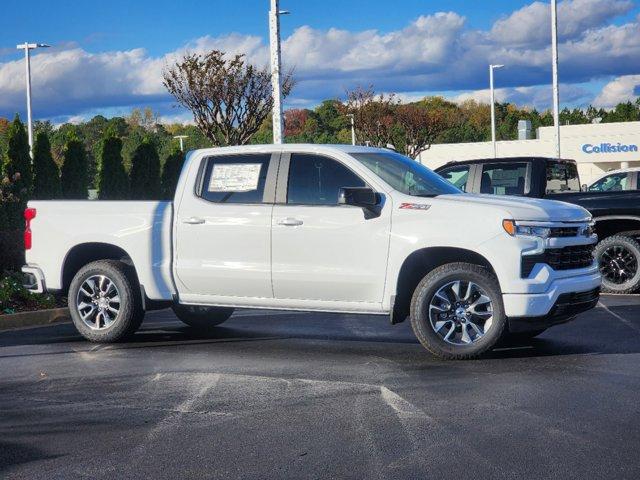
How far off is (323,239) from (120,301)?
2519 millimetres

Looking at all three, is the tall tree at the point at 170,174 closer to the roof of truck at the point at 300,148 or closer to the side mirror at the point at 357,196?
the roof of truck at the point at 300,148

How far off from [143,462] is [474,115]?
116 metres

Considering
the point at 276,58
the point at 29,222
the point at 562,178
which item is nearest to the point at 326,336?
the point at 29,222

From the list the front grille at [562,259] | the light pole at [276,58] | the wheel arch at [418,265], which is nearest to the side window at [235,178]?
the wheel arch at [418,265]

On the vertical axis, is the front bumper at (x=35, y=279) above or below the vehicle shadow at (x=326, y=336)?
above

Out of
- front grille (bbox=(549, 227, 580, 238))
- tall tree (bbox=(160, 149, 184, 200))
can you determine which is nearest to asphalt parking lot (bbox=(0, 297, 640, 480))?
front grille (bbox=(549, 227, 580, 238))

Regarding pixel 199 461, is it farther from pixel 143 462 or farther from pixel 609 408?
pixel 609 408

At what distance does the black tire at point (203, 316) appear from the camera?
39.9ft

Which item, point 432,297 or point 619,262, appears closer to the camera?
point 432,297

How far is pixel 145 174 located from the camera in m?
29.5

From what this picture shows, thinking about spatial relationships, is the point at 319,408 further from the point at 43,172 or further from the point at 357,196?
the point at 43,172

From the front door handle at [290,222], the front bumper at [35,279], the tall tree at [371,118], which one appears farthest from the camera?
the tall tree at [371,118]

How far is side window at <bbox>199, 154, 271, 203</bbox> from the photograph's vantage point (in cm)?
1047

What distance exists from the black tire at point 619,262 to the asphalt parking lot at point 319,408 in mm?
3631
